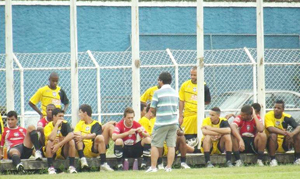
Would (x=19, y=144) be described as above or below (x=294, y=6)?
below

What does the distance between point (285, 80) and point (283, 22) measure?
3.98 meters

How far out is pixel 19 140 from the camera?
15.5m

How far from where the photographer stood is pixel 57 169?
1538 cm

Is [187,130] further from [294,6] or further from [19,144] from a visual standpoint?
[294,6]

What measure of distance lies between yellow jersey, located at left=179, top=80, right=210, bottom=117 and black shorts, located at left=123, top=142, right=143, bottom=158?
198cm

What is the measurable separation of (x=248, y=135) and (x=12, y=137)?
4445mm

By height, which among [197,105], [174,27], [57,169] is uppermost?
[174,27]

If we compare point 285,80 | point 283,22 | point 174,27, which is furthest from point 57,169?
point 283,22

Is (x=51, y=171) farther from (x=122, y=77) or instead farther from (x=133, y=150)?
(x=122, y=77)

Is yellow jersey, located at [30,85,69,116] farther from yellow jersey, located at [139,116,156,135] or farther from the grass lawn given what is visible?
the grass lawn

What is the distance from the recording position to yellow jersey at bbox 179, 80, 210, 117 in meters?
17.1

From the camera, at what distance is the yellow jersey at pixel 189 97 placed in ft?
56.2

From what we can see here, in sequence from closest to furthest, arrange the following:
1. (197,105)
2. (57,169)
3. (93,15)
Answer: (57,169) < (197,105) < (93,15)

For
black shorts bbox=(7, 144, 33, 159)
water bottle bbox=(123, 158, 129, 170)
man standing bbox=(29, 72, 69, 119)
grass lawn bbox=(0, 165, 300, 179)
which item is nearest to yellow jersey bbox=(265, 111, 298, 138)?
grass lawn bbox=(0, 165, 300, 179)
